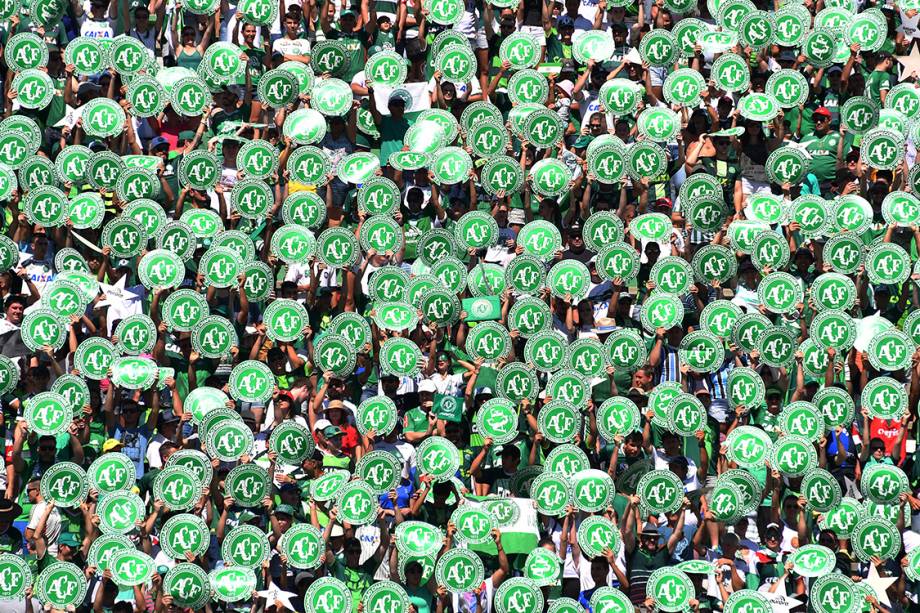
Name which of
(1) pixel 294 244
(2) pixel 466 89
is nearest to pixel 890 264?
Answer: (2) pixel 466 89

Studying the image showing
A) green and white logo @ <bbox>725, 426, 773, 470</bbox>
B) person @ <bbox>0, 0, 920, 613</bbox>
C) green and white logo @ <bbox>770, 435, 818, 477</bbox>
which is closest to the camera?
person @ <bbox>0, 0, 920, 613</bbox>

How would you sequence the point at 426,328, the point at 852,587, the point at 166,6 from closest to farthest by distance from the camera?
the point at 852,587 → the point at 426,328 → the point at 166,6

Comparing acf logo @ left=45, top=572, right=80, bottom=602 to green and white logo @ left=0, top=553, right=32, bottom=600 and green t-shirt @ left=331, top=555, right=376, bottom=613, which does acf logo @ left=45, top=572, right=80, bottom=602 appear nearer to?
green and white logo @ left=0, top=553, right=32, bottom=600

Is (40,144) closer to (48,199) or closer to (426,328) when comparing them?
(48,199)

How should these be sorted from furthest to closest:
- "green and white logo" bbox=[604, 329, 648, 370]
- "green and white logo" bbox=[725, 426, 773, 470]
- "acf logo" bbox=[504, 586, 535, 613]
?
1. "green and white logo" bbox=[604, 329, 648, 370]
2. "green and white logo" bbox=[725, 426, 773, 470]
3. "acf logo" bbox=[504, 586, 535, 613]

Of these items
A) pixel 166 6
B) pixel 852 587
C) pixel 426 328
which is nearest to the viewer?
pixel 852 587

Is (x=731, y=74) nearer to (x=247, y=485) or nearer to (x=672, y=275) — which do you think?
(x=672, y=275)

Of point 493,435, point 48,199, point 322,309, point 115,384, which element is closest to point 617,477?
point 493,435

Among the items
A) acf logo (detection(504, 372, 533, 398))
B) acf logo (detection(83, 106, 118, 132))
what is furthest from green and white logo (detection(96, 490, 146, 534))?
acf logo (detection(83, 106, 118, 132))

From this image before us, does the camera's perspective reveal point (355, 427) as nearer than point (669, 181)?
Yes
